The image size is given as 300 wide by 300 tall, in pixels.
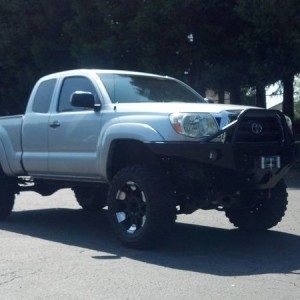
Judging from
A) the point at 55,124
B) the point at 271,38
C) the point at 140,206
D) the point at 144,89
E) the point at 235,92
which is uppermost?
the point at 271,38

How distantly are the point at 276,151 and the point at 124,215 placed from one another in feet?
6.28

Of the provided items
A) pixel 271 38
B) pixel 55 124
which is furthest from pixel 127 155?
pixel 271 38

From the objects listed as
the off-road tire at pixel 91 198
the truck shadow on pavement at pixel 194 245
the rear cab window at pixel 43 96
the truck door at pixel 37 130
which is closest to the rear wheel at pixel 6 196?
the truck shadow on pavement at pixel 194 245

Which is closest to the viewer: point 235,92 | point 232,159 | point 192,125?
point 232,159

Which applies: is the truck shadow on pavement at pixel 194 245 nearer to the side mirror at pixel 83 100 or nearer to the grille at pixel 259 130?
the grille at pixel 259 130

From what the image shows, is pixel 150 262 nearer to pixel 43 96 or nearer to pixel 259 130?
pixel 259 130

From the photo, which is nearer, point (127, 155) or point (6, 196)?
point (127, 155)

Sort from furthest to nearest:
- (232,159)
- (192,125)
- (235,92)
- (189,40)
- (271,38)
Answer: (235,92) < (189,40) < (271,38) < (192,125) < (232,159)

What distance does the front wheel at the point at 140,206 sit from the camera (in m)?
8.16

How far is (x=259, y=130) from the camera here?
8.35 m

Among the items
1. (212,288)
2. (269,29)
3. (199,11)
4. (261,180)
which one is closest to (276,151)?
(261,180)

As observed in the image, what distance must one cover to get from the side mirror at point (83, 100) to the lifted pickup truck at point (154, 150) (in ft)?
0.05

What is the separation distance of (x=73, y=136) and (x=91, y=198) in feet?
8.61

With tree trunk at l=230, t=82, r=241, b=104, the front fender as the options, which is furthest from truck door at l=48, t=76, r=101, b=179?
tree trunk at l=230, t=82, r=241, b=104
